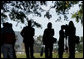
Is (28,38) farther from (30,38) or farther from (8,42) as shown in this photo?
(8,42)

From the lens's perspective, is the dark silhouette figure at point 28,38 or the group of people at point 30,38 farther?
the dark silhouette figure at point 28,38

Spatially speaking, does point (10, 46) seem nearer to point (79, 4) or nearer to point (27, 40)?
point (27, 40)

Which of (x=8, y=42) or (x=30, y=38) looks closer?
(x=8, y=42)

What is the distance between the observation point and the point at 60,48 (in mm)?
13070

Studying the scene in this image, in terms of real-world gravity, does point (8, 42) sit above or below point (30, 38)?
below

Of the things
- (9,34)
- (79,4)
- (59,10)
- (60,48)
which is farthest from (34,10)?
(9,34)

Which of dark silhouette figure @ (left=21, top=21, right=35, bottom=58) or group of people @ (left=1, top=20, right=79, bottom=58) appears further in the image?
dark silhouette figure @ (left=21, top=21, right=35, bottom=58)

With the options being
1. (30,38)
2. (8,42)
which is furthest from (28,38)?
(8,42)

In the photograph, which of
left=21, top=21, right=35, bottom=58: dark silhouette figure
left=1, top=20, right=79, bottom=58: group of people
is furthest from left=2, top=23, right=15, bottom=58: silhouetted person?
left=21, top=21, right=35, bottom=58: dark silhouette figure

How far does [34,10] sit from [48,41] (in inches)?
293

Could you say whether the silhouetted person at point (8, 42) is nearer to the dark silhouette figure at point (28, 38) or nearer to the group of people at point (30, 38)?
the group of people at point (30, 38)

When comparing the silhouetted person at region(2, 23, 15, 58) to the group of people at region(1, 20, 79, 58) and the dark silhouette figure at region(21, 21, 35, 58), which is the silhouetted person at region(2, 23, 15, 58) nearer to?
the group of people at region(1, 20, 79, 58)

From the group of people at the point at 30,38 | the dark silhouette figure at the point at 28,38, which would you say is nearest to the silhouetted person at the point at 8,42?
the group of people at the point at 30,38

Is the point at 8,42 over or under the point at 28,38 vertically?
under
